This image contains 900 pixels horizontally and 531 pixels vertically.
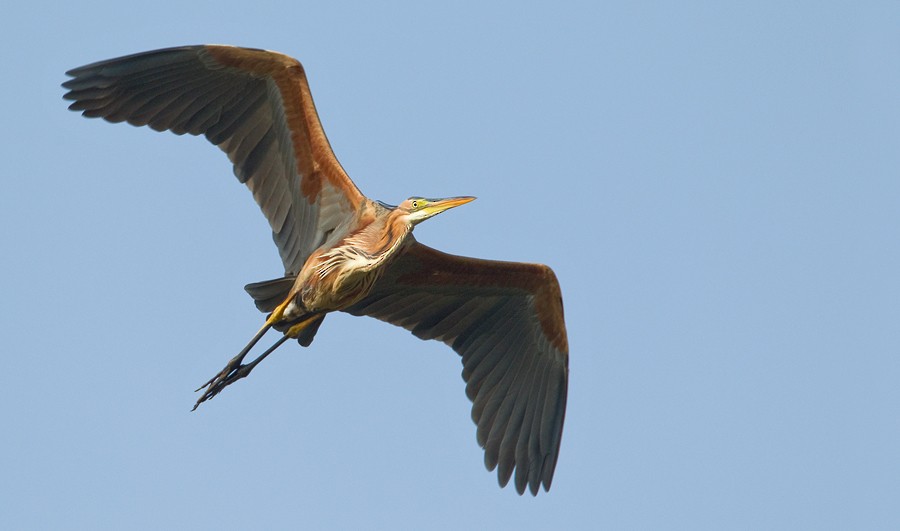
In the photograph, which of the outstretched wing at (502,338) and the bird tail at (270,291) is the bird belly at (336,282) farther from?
the outstretched wing at (502,338)

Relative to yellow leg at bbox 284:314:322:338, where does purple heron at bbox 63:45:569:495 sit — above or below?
above

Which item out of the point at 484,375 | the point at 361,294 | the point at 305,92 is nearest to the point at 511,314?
the point at 484,375

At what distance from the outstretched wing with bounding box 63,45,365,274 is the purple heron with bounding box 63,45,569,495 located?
0.4 inches

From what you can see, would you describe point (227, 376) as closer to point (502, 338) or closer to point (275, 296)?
point (275, 296)

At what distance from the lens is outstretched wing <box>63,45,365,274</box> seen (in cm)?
1263

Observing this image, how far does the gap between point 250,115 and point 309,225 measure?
3.86 feet

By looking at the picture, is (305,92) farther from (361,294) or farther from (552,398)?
(552,398)

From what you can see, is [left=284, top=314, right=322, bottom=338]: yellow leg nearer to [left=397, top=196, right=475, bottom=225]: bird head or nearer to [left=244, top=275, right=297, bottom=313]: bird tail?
[left=244, top=275, right=297, bottom=313]: bird tail

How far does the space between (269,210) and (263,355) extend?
1394 millimetres

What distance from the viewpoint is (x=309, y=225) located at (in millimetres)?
12977

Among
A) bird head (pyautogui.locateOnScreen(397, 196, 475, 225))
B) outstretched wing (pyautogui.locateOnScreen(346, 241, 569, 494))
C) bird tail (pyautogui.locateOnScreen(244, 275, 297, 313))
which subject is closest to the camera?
bird head (pyautogui.locateOnScreen(397, 196, 475, 225))

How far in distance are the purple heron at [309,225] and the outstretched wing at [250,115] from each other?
0.01 meters

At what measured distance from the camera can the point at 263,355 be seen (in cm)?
1302

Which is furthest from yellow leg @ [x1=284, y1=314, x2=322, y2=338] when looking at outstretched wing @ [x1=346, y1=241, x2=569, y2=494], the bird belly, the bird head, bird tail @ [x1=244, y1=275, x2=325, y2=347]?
the bird head
